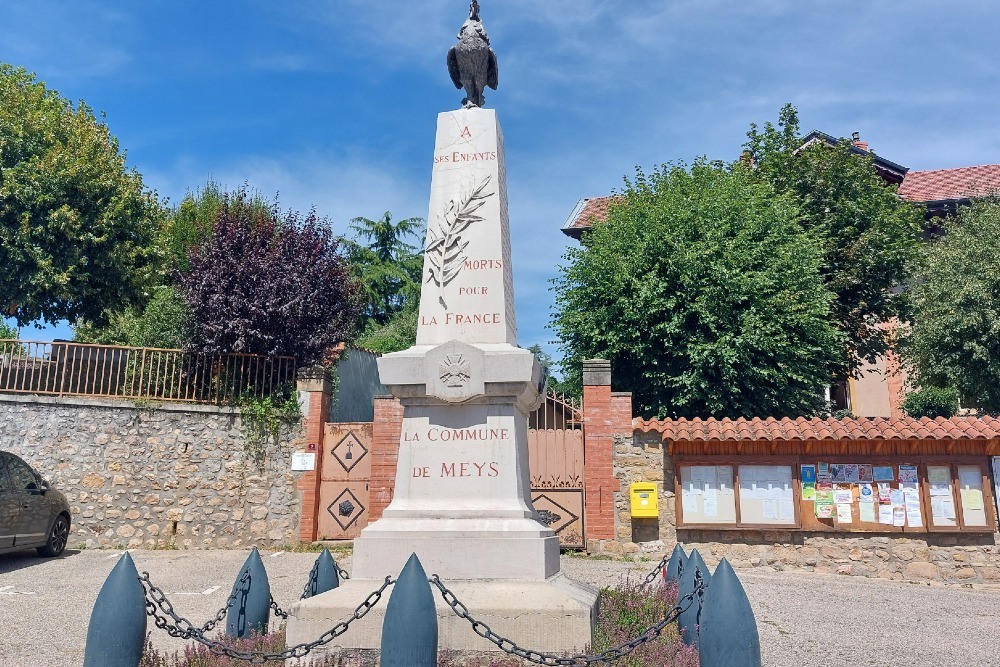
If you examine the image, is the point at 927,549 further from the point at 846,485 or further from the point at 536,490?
the point at 536,490

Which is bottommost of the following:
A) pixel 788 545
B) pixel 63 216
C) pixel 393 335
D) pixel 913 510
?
pixel 788 545

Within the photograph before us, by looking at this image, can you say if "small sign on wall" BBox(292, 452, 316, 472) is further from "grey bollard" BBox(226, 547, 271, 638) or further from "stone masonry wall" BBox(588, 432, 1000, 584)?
"grey bollard" BBox(226, 547, 271, 638)

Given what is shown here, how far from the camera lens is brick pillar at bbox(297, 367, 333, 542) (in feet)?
42.8

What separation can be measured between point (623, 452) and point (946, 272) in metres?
10.5

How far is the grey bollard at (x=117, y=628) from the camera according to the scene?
4082 millimetres

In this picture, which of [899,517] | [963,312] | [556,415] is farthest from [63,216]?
[963,312]

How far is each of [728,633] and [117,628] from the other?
134 inches

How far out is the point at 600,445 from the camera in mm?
12672

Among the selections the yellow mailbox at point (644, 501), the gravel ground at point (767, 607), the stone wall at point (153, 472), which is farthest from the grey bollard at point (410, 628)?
the stone wall at point (153, 472)

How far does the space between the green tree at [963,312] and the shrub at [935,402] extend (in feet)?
2.76

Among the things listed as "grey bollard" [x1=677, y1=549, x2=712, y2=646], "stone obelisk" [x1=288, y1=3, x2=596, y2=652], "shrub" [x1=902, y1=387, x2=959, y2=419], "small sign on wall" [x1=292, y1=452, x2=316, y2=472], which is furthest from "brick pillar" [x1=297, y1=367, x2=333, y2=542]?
"shrub" [x1=902, y1=387, x2=959, y2=419]

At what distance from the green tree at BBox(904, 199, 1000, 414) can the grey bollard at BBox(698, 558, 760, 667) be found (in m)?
15.8

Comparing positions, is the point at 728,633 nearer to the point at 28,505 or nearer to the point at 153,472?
the point at 28,505

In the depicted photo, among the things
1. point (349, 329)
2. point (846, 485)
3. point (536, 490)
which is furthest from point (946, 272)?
point (349, 329)
